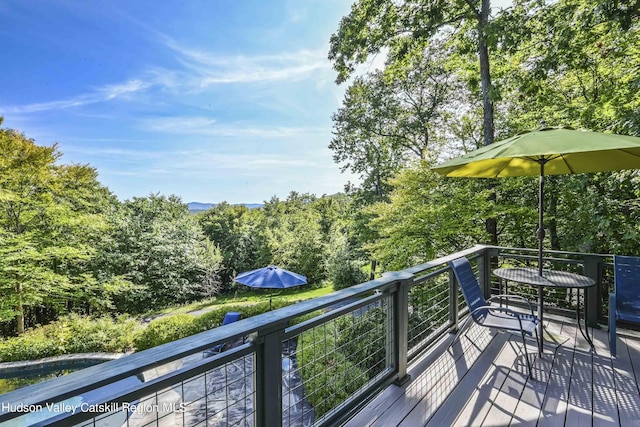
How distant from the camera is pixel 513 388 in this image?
8.35 feet

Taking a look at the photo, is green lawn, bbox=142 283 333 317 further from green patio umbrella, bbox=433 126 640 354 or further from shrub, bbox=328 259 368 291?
green patio umbrella, bbox=433 126 640 354

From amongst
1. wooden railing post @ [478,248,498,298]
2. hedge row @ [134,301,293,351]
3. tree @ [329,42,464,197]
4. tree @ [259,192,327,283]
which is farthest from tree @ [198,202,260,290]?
wooden railing post @ [478,248,498,298]

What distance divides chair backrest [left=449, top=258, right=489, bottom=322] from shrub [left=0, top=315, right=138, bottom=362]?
10166 mm

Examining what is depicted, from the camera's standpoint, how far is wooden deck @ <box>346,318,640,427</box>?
2189 millimetres

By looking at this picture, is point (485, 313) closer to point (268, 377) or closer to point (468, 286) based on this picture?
point (468, 286)

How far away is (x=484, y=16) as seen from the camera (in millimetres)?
6414

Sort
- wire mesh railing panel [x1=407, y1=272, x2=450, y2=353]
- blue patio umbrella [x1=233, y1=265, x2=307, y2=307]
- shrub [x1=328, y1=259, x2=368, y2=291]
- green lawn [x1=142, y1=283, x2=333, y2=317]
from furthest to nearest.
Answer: green lawn [x1=142, y1=283, x2=333, y2=317]
shrub [x1=328, y1=259, x2=368, y2=291]
blue patio umbrella [x1=233, y1=265, x2=307, y2=307]
wire mesh railing panel [x1=407, y1=272, x2=450, y2=353]

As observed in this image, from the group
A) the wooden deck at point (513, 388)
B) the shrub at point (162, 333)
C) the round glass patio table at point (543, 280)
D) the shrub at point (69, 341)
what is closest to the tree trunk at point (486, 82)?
the round glass patio table at point (543, 280)

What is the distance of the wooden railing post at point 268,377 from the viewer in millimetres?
1505

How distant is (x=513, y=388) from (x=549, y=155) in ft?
7.55

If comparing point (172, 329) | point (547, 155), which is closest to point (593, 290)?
point (547, 155)

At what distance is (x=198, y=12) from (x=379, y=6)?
4.82 metres

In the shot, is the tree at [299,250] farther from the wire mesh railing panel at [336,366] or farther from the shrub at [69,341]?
the wire mesh railing panel at [336,366]

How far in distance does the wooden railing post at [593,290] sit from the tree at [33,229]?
1383 cm
